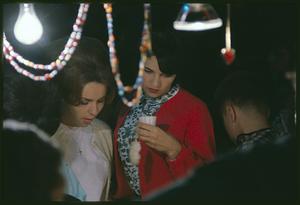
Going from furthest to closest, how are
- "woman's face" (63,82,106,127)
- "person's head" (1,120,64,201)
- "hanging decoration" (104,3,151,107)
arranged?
"woman's face" (63,82,106,127) → "hanging decoration" (104,3,151,107) → "person's head" (1,120,64,201)

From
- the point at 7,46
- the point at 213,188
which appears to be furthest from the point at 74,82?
the point at 213,188

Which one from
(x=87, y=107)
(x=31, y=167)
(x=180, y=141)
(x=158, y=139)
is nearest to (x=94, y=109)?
(x=87, y=107)

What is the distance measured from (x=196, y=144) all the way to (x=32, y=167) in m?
1.77

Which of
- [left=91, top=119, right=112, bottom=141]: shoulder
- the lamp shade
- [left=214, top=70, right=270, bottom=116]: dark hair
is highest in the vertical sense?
the lamp shade

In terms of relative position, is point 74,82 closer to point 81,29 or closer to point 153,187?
point 81,29

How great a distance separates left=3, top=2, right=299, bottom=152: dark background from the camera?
115 inches

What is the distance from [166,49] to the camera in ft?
9.75

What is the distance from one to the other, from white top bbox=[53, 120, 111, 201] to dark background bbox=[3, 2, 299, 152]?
39 centimetres

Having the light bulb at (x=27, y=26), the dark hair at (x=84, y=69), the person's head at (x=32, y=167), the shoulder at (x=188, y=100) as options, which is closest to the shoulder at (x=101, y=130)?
the dark hair at (x=84, y=69)

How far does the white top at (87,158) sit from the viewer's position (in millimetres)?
3088

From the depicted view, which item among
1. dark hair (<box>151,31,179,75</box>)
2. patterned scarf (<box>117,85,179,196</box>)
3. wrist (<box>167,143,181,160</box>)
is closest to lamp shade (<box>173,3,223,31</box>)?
dark hair (<box>151,31,179,75</box>)

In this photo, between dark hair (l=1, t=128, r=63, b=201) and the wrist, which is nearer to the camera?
dark hair (l=1, t=128, r=63, b=201)

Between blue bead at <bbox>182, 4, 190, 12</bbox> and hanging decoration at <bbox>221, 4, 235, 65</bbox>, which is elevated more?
blue bead at <bbox>182, 4, 190, 12</bbox>

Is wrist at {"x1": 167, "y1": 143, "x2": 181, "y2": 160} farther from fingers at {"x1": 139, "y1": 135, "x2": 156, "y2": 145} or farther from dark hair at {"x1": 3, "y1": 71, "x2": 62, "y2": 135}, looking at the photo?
dark hair at {"x1": 3, "y1": 71, "x2": 62, "y2": 135}
